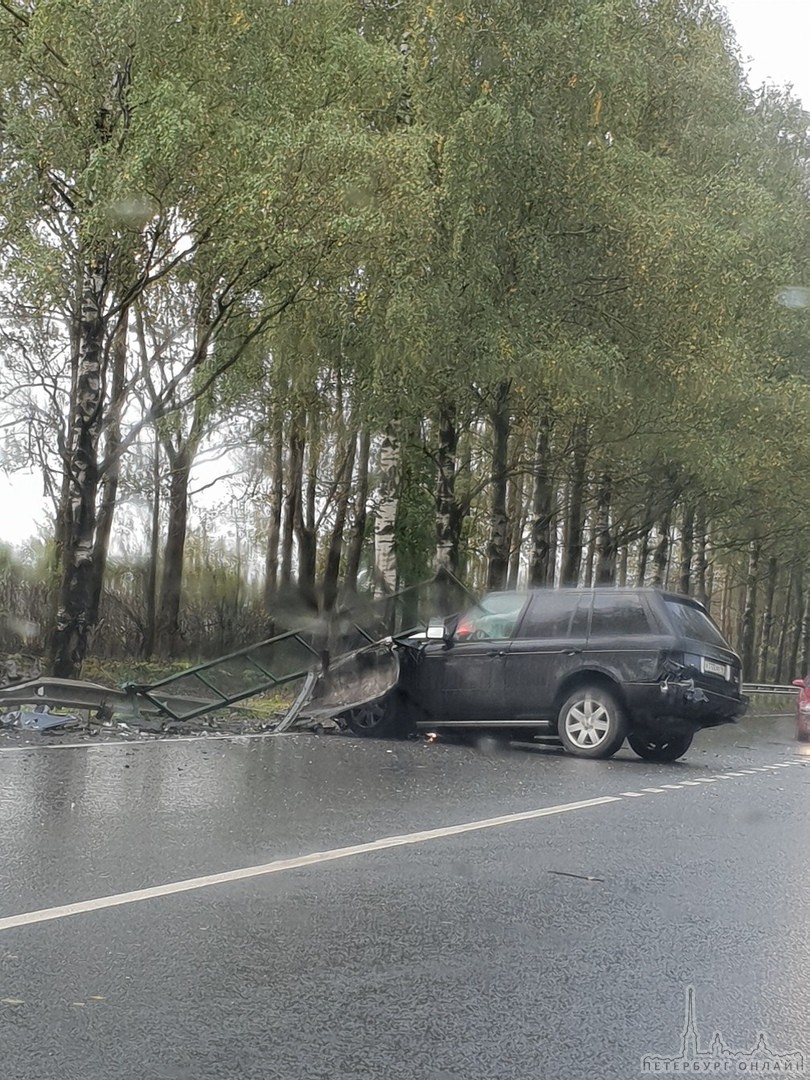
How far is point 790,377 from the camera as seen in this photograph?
29922mm

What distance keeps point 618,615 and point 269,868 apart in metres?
7.79

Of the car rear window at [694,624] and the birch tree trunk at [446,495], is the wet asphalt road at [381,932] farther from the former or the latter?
the birch tree trunk at [446,495]

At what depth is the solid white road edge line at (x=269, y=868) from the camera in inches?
219

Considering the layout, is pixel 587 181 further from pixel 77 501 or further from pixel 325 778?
pixel 325 778

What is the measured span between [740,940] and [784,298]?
27293mm

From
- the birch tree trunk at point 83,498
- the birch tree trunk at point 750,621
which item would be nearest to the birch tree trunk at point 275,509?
the birch tree trunk at point 83,498

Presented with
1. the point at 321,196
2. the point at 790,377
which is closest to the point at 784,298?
the point at 790,377

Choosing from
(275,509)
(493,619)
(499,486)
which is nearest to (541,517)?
(499,486)

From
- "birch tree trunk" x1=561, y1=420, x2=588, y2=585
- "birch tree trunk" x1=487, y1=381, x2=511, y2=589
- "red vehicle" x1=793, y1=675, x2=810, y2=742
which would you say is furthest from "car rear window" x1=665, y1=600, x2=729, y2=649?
"birch tree trunk" x1=561, y1=420, x2=588, y2=585

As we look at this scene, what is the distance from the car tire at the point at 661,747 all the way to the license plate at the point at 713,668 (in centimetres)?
86

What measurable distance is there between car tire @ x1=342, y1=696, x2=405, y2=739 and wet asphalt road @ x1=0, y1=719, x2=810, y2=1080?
13.9 feet

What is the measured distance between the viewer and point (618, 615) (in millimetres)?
13922

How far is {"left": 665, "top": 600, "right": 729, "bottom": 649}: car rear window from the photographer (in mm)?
13839

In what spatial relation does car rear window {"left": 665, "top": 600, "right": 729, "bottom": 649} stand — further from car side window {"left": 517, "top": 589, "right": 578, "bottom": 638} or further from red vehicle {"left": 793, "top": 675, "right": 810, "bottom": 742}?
red vehicle {"left": 793, "top": 675, "right": 810, "bottom": 742}
